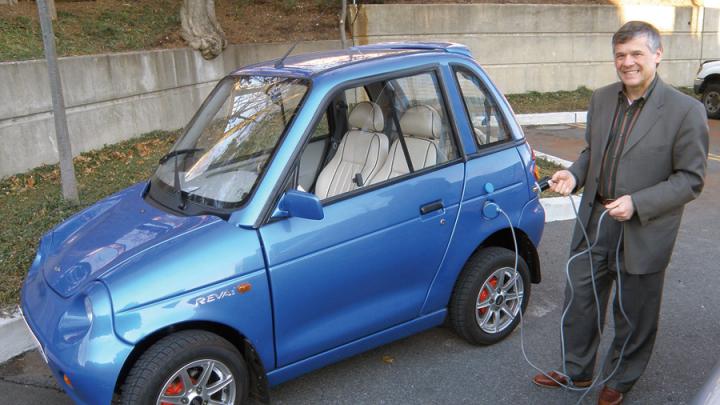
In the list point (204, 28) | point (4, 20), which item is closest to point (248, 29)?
point (204, 28)

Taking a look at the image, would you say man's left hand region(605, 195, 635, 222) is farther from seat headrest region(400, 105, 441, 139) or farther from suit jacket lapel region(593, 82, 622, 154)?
seat headrest region(400, 105, 441, 139)

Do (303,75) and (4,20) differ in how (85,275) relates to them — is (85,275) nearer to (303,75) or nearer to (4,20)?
(303,75)

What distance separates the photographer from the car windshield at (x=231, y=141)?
334 cm

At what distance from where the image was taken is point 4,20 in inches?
337

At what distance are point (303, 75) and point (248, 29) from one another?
930 cm

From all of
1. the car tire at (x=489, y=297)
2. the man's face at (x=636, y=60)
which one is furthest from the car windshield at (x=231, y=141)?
the man's face at (x=636, y=60)

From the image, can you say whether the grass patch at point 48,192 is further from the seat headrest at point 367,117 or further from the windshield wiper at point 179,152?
the seat headrest at point 367,117

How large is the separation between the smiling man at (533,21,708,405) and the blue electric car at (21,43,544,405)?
0.65m

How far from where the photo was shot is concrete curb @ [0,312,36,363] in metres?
4.04

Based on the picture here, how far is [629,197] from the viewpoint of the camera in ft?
9.69

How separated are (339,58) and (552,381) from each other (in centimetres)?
226

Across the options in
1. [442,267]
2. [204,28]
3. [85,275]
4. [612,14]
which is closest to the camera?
[85,275]

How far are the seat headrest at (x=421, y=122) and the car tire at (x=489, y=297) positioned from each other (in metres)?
0.81

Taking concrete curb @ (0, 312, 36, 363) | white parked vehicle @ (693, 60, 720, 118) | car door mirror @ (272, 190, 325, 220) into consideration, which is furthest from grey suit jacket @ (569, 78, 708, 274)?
white parked vehicle @ (693, 60, 720, 118)
